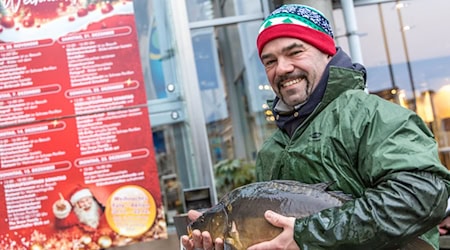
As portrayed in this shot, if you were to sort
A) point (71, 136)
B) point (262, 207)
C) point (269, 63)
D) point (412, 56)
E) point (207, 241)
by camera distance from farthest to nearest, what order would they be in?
point (412, 56) → point (71, 136) → point (269, 63) → point (207, 241) → point (262, 207)

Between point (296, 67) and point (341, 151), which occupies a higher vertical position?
point (296, 67)

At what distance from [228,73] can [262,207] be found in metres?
4.15

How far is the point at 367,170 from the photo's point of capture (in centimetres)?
171

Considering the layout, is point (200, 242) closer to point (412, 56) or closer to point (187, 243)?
point (187, 243)

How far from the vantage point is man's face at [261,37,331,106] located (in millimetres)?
1994

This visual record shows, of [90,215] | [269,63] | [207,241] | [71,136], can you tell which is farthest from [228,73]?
[207,241]

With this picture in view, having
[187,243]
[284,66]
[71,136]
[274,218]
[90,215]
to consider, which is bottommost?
[90,215]

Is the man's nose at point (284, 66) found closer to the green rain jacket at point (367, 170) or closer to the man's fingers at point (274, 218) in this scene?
the green rain jacket at point (367, 170)

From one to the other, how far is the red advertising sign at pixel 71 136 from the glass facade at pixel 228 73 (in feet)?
1.04

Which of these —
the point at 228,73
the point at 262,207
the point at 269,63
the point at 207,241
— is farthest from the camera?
the point at 228,73

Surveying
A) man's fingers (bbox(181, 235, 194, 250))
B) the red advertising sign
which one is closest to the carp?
man's fingers (bbox(181, 235, 194, 250))

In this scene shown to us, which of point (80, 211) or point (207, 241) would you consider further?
point (80, 211)

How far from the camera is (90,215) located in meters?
4.75

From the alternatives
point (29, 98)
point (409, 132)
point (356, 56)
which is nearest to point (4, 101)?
point (29, 98)
